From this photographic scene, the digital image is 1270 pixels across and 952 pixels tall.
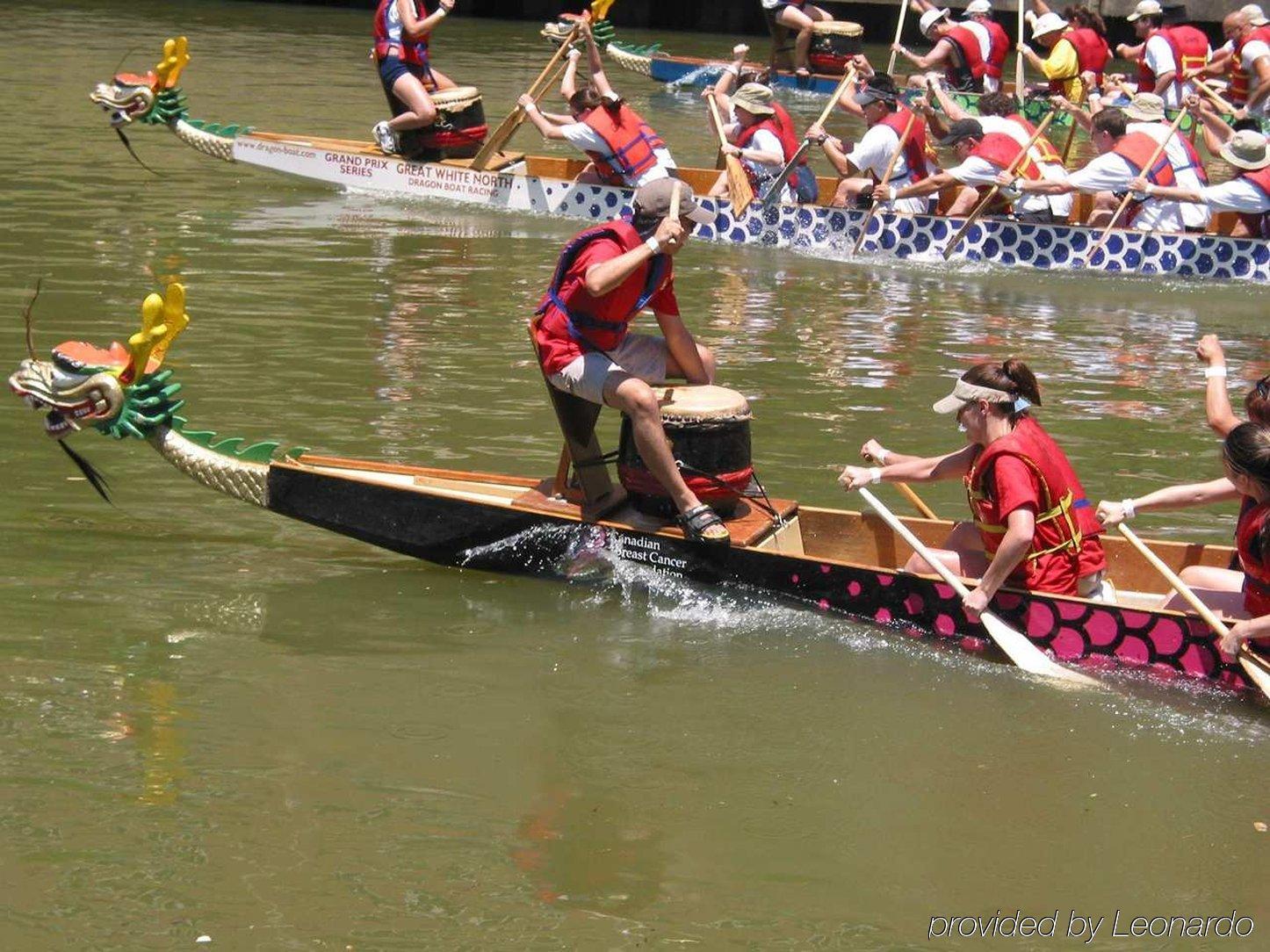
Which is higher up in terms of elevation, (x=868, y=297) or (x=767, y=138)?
(x=767, y=138)

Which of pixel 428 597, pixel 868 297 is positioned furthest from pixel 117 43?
pixel 428 597

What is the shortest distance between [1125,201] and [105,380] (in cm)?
881

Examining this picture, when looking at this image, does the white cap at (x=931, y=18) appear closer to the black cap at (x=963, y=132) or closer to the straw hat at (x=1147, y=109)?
the straw hat at (x=1147, y=109)

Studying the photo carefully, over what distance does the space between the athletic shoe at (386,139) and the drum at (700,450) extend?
902 centimetres

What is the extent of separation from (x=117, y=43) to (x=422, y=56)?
34.0ft

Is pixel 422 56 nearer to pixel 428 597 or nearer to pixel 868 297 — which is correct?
pixel 868 297

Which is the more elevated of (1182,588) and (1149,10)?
(1149,10)

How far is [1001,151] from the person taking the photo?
1445cm

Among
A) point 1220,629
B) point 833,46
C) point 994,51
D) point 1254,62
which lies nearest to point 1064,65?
point 994,51

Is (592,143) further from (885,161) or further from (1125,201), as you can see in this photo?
(1125,201)

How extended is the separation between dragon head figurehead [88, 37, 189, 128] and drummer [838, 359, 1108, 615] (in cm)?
1097

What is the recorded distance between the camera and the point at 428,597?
8055 millimetres

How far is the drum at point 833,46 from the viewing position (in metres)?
24.3

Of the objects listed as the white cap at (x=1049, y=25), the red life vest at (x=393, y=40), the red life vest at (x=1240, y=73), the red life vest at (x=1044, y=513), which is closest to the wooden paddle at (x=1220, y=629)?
the red life vest at (x=1044, y=513)
